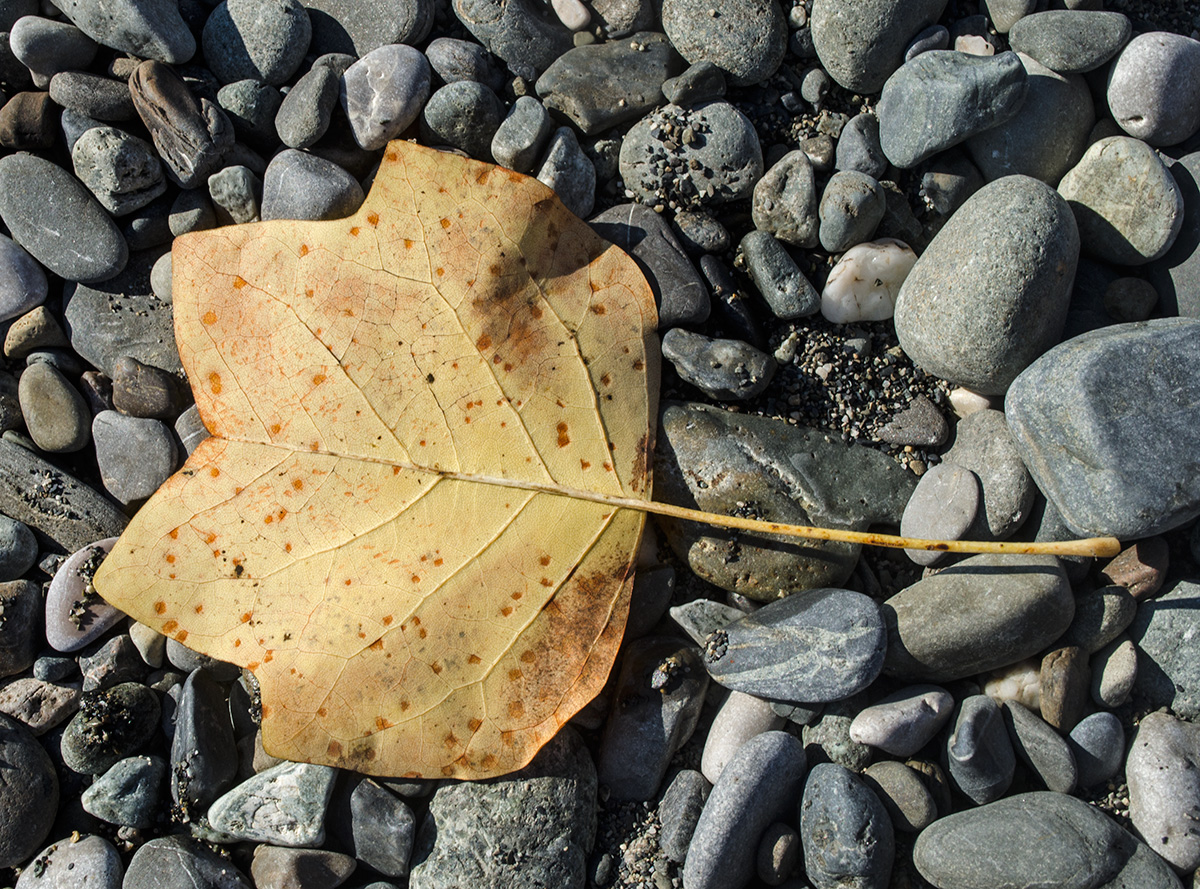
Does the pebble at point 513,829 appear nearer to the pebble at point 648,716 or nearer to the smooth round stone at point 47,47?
the pebble at point 648,716

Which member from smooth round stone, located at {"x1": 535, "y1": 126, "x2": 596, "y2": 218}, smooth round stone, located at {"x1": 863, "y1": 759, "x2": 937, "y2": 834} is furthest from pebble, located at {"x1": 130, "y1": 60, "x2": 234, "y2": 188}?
smooth round stone, located at {"x1": 863, "y1": 759, "x2": 937, "y2": 834}

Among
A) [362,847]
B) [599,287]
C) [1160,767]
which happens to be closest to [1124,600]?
[1160,767]

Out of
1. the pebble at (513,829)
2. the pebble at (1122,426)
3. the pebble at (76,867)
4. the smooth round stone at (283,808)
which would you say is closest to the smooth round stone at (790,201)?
the pebble at (1122,426)

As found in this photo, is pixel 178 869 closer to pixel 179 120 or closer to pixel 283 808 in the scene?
pixel 283 808

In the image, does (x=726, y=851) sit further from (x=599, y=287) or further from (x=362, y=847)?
(x=599, y=287)

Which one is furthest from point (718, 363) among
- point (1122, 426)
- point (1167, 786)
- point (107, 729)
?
point (107, 729)

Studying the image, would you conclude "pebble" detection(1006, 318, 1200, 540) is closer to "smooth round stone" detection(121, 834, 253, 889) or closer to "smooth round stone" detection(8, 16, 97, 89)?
"smooth round stone" detection(121, 834, 253, 889)
